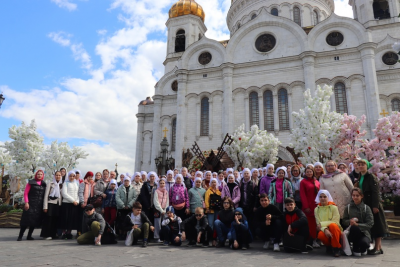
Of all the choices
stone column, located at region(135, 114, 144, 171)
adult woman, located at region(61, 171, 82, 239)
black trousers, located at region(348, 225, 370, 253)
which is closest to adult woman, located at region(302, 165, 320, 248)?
black trousers, located at region(348, 225, 370, 253)

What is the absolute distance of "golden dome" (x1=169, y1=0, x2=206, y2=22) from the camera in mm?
33122

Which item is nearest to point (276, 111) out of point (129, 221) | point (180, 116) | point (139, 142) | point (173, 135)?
point (180, 116)

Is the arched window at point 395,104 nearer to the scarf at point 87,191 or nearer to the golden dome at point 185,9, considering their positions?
the golden dome at point 185,9

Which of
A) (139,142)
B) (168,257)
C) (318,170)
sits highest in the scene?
(139,142)

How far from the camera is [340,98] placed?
22344 mm

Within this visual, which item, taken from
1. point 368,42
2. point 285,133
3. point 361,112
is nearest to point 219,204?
point 285,133

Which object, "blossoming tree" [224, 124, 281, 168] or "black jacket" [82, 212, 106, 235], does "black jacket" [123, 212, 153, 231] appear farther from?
"blossoming tree" [224, 124, 281, 168]

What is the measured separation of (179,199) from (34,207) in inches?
158

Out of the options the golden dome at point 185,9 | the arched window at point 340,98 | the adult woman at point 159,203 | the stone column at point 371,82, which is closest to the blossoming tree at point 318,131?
the arched window at point 340,98

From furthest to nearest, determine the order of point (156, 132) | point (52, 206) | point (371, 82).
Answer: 1. point (156, 132)
2. point (371, 82)
3. point (52, 206)

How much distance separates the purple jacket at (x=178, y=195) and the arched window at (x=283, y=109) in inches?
646

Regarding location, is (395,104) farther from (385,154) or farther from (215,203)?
(215,203)

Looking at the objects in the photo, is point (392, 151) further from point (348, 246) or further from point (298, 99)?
point (298, 99)

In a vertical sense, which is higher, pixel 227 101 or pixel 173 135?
pixel 227 101
